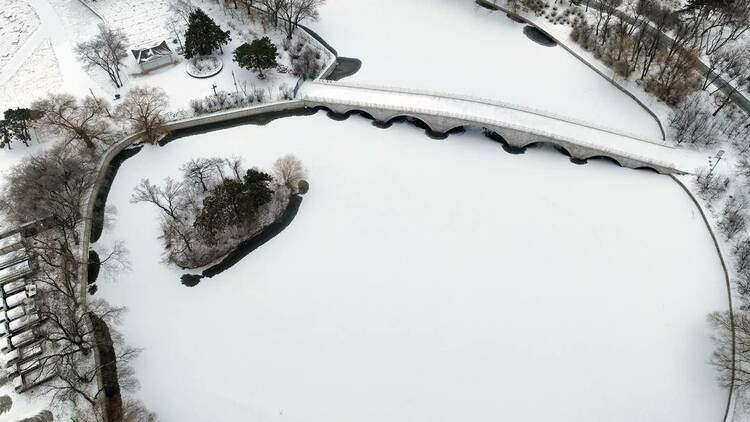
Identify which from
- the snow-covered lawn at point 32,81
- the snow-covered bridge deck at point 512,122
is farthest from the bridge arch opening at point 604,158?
the snow-covered lawn at point 32,81

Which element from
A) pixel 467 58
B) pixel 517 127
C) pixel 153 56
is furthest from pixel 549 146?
pixel 153 56

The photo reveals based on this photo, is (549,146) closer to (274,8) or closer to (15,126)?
(274,8)

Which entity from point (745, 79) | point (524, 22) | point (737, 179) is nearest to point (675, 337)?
point (737, 179)

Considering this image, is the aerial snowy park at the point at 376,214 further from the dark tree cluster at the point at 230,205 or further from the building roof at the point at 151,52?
the building roof at the point at 151,52

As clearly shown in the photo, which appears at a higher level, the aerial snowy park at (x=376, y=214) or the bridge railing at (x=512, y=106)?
the bridge railing at (x=512, y=106)

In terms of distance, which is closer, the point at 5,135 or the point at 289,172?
the point at 289,172
